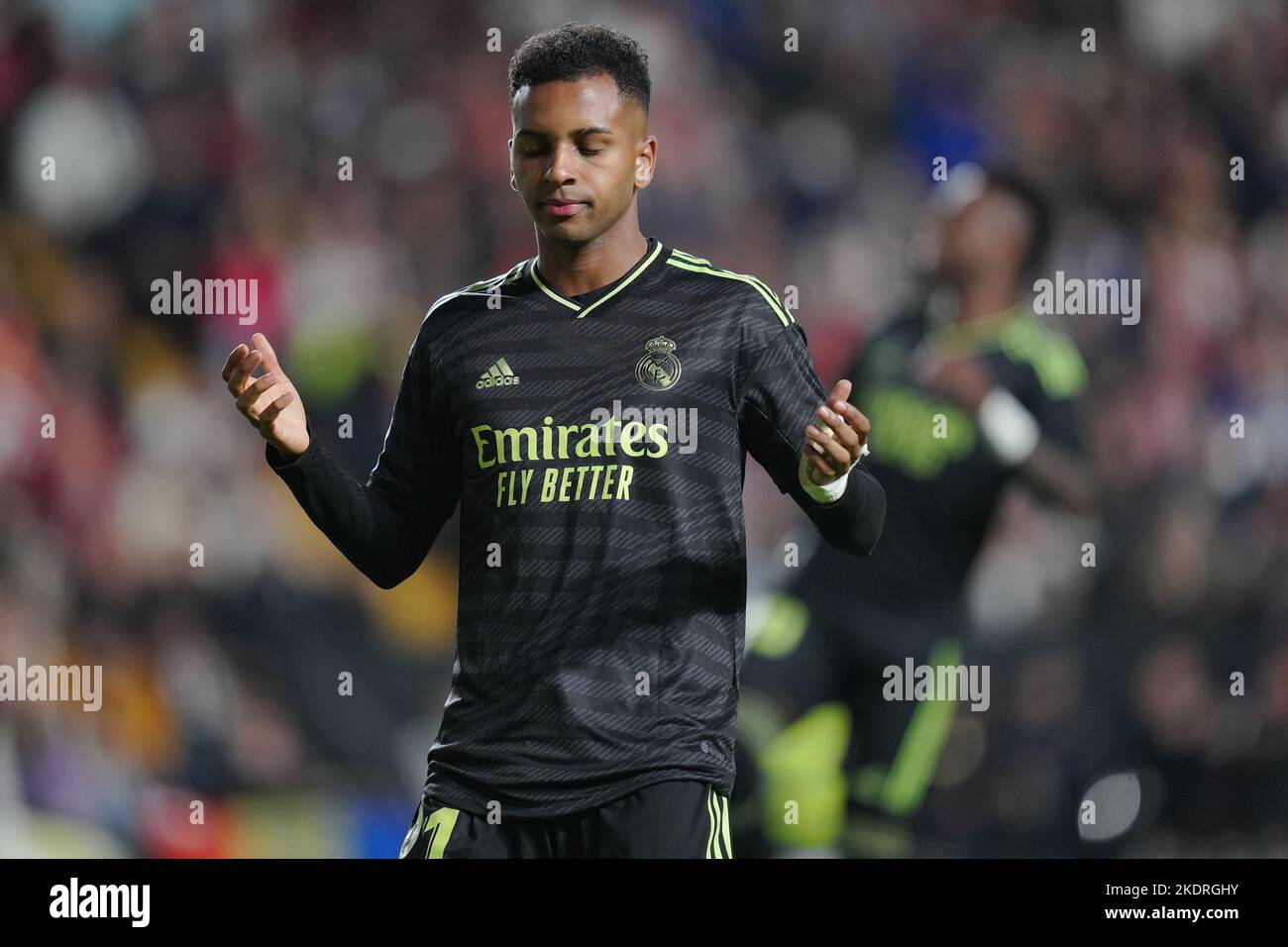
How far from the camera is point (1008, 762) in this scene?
199 inches

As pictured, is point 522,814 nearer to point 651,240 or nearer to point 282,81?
point 651,240

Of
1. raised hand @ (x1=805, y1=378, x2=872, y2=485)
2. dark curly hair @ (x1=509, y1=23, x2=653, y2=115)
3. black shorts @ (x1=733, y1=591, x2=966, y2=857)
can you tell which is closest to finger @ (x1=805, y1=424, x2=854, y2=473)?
raised hand @ (x1=805, y1=378, x2=872, y2=485)

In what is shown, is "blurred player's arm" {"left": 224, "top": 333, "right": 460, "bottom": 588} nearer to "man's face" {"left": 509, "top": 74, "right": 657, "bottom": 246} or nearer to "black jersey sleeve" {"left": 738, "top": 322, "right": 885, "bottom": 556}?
"man's face" {"left": 509, "top": 74, "right": 657, "bottom": 246}

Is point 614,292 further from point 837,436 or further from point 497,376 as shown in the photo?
point 837,436

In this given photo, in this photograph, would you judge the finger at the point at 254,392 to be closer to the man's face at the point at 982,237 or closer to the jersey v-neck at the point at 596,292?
the jersey v-neck at the point at 596,292

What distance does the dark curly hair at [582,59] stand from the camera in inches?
93.6

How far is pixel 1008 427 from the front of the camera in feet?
15.9

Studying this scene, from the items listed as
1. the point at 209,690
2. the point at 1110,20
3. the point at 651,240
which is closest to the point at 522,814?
the point at 651,240

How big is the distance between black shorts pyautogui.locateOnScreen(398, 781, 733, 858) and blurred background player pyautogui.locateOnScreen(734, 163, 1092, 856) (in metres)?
2.44

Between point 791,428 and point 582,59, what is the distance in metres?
0.65

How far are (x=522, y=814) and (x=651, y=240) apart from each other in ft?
3.04

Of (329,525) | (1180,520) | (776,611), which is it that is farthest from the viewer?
(1180,520)

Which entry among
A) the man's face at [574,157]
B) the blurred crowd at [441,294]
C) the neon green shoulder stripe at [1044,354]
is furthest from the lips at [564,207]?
the neon green shoulder stripe at [1044,354]

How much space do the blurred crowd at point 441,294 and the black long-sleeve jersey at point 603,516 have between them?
2.55 metres
